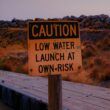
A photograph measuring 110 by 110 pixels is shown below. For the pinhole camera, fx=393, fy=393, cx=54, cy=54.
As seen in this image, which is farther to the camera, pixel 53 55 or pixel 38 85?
pixel 38 85

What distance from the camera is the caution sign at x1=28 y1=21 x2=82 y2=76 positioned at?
134 inches

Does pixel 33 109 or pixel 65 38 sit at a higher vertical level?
pixel 65 38

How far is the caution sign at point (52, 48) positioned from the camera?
3.40m

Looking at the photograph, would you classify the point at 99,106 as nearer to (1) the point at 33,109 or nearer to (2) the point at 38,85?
(1) the point at 33,109

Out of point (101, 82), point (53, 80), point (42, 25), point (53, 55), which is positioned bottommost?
point (101, 82)

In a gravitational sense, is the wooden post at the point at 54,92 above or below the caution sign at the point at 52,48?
below

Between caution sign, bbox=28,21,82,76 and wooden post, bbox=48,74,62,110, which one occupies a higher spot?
caution sign, bbox=28,21,82,76

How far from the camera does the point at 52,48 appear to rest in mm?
3443

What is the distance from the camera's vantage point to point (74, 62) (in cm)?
351

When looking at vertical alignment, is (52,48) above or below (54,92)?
above

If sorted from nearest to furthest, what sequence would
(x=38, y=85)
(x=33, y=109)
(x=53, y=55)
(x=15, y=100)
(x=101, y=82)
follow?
(x=53, y=55) → (x=33, y=109) → (x=15, y=100) → (x=38, y=85) → (x=101, y=82)

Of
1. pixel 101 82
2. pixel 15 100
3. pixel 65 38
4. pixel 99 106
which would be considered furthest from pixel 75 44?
pixel 101 82

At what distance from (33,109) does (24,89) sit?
4.61 ft

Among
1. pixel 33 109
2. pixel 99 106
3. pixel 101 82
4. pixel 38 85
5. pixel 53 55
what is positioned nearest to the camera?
pixel 53 55
